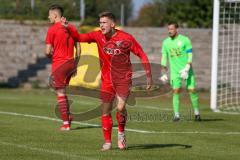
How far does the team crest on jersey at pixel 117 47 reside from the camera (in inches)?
475

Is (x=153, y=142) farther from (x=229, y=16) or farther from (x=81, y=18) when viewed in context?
(x=81, y=18)

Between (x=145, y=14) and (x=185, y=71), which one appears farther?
(x=145, y=14)

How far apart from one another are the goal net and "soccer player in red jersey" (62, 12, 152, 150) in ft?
32.3

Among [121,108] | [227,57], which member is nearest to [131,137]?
[121,108]

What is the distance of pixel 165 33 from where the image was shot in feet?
119

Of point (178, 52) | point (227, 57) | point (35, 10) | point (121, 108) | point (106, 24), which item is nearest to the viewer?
point (106, 24)

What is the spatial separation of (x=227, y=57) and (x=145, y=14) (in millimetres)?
25821

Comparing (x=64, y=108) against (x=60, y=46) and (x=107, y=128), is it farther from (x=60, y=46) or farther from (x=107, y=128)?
(x=107, y=128)

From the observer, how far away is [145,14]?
171 ft

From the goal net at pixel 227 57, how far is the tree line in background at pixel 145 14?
455 inches

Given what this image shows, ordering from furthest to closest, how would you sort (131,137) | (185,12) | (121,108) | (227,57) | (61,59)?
(185,12) → (227,57) → (61,59) → (131,137) → (121,108)

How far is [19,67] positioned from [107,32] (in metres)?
23.5

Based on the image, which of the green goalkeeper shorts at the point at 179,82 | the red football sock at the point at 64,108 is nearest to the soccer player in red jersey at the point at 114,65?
the red football sock at the point at 64,108

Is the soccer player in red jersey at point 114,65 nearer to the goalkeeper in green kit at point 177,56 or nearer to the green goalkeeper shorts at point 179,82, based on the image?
the goalkeeper in green kit at point 177,56
